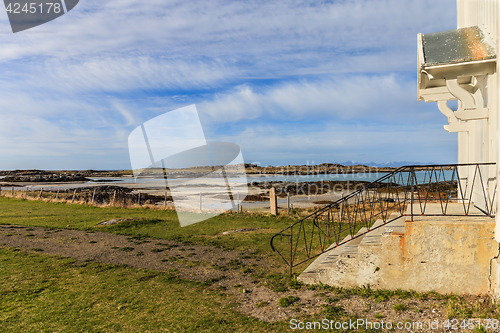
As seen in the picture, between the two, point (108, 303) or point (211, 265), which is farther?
point (211, 265)

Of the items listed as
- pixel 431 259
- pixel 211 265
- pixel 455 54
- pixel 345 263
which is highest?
pixel 455 54

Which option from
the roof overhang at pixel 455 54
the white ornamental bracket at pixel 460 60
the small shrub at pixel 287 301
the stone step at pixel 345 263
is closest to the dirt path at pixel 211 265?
the small shrub at pixel 287 301

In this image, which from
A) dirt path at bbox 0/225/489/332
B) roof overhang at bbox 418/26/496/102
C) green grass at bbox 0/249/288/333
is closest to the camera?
green grass at bbox 0/249/288/333

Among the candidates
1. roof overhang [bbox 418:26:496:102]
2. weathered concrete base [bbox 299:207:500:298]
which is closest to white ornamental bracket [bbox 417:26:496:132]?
roof overhang [bbox 418:26:496:102]

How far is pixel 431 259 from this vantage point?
5.60 m

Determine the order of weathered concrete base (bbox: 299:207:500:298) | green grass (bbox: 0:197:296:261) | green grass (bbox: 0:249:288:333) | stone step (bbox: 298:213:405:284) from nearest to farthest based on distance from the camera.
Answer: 1. green grass (bbox: 0:249:288:333)
2. weathered concrete base (bbox: 299:207:500:298)
3. stone step (bbox: 298:213:405:284)
4. green grass (bbox: 0:197:296:261)

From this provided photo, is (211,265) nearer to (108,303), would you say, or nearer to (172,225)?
(108,303)

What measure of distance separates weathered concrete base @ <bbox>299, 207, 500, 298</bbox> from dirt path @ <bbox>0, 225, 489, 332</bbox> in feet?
1.21

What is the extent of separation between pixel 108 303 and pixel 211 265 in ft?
9.88

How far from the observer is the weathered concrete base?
5344 millimetres

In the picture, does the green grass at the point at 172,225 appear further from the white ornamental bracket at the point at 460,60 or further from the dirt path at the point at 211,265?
the white ornamental bracket at the point at 460,60

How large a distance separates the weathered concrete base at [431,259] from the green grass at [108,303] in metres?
2.24

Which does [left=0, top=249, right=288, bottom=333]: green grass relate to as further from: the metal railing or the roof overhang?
the roof overhang

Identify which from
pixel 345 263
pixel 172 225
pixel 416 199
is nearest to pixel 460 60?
pixel 416 199
